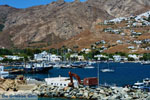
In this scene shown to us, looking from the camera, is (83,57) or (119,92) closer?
(119,92)

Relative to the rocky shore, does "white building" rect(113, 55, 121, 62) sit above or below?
above

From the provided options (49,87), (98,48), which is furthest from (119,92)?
(98,48)

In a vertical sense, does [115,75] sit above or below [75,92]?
below

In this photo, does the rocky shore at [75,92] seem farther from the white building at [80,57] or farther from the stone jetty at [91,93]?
the white building at [80,57]

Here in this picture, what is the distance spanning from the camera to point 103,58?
166 metres

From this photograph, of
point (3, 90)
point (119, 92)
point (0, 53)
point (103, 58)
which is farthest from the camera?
point (0, 53)

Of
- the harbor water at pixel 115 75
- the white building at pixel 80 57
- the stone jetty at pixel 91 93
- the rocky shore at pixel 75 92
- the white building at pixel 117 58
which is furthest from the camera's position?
the white building at pixel 80 57

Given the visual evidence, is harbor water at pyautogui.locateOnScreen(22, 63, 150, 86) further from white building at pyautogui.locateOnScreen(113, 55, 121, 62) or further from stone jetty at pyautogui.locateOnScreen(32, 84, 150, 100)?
white building at pyautogui.locateOnScreen(113, 55, 121, 62)

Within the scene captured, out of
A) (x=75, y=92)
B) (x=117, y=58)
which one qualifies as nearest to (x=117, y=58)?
(x=117, y=58)

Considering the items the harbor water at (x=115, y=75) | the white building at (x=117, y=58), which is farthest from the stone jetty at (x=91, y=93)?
the white building at (x=117, y=58)

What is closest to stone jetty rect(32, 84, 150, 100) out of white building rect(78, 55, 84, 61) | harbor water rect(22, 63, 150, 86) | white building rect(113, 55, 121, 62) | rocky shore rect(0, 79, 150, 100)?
rocky shore rect(0, 79, 150, 100)

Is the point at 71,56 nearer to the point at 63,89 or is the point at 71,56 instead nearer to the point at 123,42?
the point at 123,42

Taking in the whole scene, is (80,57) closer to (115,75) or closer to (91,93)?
(115,75)

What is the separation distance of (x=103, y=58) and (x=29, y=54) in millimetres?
40714
